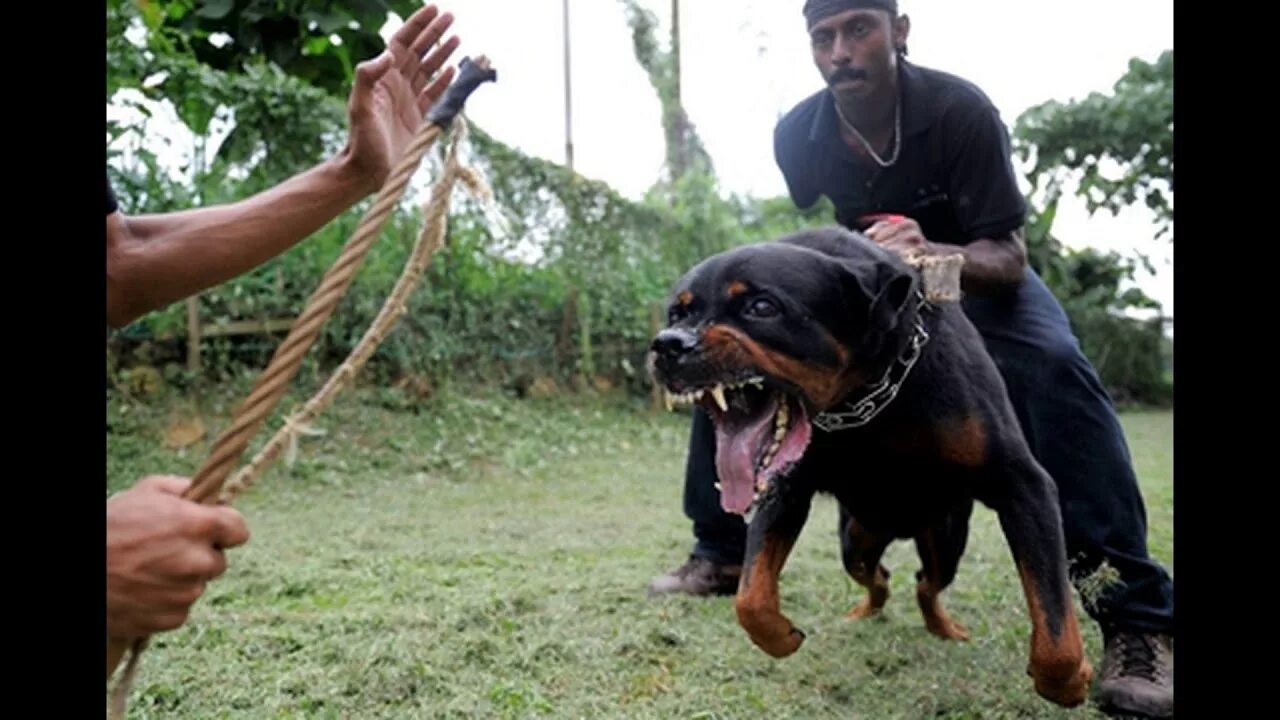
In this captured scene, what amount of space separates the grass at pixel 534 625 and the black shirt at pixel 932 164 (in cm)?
136

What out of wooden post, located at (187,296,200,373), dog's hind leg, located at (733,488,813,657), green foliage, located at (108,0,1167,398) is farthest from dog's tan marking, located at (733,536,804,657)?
wooden post, located at (187,296,200,373)

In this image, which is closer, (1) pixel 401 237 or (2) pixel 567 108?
(1) pixel 401 237

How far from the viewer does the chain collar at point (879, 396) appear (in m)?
2.65

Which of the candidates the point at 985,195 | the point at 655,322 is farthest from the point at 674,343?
the point at 655,322

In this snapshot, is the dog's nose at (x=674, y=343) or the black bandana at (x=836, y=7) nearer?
the dog's nose at (x=674, y=343)

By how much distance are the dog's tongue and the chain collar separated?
6.7 inches

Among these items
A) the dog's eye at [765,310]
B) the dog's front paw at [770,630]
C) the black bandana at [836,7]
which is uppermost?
the black bandana at [836,7]

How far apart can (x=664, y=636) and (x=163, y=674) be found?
A: 4.84 feet

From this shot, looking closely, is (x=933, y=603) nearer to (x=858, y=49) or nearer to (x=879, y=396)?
(x=879, y=396)

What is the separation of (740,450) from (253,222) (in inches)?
45.0

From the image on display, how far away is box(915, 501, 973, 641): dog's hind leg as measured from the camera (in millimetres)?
3586

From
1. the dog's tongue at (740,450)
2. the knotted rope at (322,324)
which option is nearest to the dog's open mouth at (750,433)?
the dog's tongue at (740,450)

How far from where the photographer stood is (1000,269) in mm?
3213

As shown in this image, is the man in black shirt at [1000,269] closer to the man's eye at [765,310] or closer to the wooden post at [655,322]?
the man's eye at [765,310]
